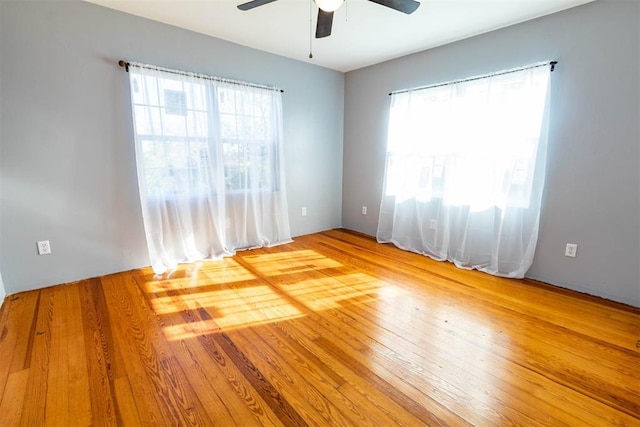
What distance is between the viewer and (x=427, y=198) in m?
3.50

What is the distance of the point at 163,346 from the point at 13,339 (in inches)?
38.4

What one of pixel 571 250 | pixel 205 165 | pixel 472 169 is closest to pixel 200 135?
pixel 205 165

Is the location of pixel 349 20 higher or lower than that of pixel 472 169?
higher

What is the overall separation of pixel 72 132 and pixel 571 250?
14.7 feet

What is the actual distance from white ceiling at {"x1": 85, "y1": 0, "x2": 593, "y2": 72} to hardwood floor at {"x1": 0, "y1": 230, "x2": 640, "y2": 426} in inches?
94.3

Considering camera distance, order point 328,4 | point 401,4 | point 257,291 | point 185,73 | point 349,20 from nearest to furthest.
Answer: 1. point 328,4
2. point 401,4
3. point 257,291
4. point 349,20
5. point 185,73

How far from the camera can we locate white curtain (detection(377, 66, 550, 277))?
8.80ft

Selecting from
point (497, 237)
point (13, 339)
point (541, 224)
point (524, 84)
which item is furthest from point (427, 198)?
point (13, 339)

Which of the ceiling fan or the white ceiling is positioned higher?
the white ceiling

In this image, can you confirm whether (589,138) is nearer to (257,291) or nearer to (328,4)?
(328,4)

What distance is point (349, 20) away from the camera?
8.79 feet

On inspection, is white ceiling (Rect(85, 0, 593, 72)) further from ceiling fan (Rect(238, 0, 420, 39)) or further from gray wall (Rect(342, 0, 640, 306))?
ceiling fan (Rect(238, 0, 420, 39))

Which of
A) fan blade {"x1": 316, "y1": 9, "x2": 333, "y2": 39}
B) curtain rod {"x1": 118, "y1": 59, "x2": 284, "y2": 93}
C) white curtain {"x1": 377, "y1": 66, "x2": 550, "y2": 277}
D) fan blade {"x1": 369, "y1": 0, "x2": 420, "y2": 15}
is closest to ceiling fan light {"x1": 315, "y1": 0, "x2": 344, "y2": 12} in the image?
fan blade {"x1": 316, "y1": 9, "x2": 333, "y2": 39}

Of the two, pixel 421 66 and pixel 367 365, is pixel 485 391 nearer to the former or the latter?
pixel 367 365
